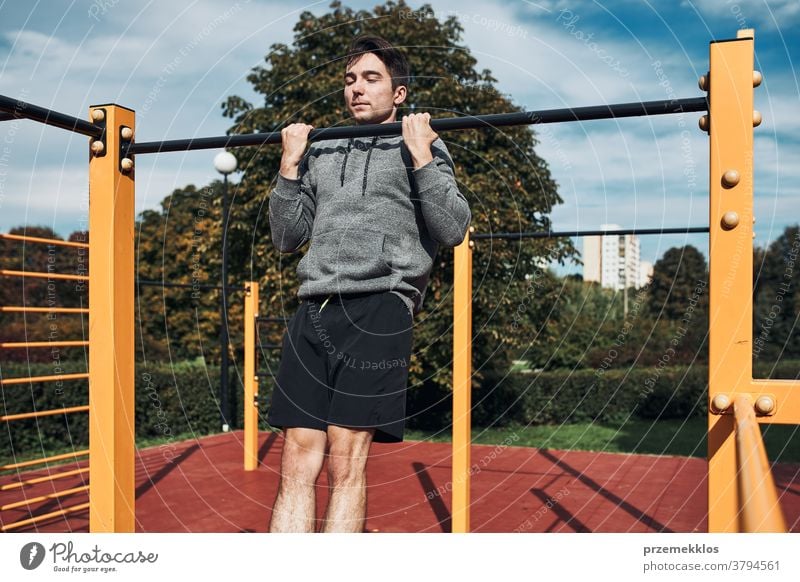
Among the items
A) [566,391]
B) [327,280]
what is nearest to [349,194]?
[327,280]

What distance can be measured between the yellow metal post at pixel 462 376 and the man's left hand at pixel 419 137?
9.07ft

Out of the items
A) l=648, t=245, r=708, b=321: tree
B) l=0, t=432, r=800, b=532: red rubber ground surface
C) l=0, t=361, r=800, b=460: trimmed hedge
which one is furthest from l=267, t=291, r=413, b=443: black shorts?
l=648, t=245, r=708, b=321: tree

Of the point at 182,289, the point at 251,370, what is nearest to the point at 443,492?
the point at 251,370

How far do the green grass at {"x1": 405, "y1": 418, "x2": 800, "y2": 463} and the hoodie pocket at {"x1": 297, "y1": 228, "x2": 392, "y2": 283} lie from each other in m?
9.23

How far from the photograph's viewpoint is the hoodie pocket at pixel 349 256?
2186 mm

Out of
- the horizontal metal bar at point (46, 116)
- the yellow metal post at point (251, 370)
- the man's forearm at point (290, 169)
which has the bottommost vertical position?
the yellow metal post at point (251, 370)

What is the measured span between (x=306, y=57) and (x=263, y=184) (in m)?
2.33

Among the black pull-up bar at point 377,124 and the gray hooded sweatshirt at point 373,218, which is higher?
the black pull-up bar at point 377,124

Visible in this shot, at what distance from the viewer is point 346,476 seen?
2062 millimetres

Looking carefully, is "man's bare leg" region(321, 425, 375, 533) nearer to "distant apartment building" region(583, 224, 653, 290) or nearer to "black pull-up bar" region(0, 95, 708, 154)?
"black pull-up bar" region(0, 95, 708, 154)

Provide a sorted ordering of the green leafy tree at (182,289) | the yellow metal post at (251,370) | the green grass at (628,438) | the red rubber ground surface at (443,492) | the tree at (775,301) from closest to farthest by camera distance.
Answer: the red rubber ground surface at (443,492) → the yellow metal post at (251,370) → the green grass at (628,438) → the green leafy tree at (182,289) → the tree at (775,301)

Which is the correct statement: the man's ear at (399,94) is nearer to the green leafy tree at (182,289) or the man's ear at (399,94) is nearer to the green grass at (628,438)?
the green grass at (628,438)

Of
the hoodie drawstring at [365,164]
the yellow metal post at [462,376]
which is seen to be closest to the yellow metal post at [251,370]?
the yellow metal post at [462,376]
